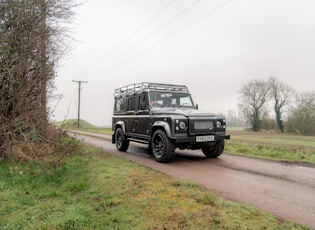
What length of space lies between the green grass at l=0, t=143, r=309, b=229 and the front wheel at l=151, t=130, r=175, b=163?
1.27 m

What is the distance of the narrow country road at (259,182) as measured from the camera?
3740mm

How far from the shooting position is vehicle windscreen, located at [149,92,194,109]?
8477mm

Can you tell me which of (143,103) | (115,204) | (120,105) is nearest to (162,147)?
(143,103)

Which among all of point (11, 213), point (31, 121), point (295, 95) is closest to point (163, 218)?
point (11, 213)

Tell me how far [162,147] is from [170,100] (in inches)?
82.6

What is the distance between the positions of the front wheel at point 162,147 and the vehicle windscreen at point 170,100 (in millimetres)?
1328

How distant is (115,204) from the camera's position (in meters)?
3.94

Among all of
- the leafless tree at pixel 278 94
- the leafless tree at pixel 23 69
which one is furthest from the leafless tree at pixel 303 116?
the leafless tree at pixel 23 69

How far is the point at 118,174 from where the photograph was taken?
566 centimetres

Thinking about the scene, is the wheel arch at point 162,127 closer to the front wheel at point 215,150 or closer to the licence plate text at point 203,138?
the licence plate text at point 203,138

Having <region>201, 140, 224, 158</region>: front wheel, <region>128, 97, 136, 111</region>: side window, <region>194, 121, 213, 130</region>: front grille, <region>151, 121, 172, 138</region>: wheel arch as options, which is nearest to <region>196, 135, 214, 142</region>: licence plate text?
<region>194, 121, 213, 130</region>: front grille

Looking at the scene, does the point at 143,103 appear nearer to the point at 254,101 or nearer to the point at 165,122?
the point at 165,122

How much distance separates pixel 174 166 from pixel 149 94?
294cm

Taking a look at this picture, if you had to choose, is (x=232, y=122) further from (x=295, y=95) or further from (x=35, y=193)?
(x=35, y=193)
